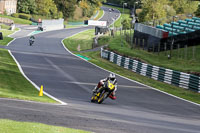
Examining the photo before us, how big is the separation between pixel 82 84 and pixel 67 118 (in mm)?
14120

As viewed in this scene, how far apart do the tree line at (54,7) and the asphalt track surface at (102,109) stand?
89.7 metres

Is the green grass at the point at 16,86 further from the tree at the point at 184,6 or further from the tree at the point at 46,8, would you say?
the tree at the point at 46,8

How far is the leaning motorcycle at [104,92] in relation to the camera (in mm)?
20250

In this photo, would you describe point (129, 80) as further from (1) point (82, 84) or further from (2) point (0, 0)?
(2) point (0, 0)

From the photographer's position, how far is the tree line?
122938 millimetres

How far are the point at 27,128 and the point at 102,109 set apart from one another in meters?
7.20

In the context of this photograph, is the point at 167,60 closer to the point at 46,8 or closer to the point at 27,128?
the point at 27,128

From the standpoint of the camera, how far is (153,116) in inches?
713

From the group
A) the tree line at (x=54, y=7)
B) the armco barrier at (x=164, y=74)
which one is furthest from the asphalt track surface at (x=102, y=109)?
the tree line at (x=54, y=7)

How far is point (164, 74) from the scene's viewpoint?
33969 mm

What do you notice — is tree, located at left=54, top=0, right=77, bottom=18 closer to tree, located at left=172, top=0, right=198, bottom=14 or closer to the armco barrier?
tree, located at left=172, top=0, right=198, bottom=14

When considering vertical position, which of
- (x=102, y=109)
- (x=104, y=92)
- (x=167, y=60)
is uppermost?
(x=104, y=92)

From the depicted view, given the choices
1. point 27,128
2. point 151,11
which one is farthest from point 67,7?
point 27,128

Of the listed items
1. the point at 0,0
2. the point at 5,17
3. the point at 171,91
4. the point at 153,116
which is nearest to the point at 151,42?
the point at 171,91
